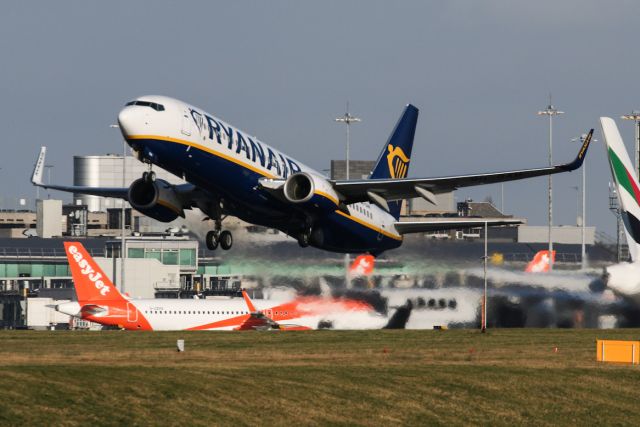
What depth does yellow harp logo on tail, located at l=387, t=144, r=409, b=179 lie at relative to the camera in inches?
3206

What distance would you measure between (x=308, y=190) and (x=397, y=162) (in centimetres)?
2143

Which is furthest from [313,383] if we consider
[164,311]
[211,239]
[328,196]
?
[164,311]

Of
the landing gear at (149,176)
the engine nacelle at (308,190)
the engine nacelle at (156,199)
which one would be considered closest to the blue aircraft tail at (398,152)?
the engine nacelle at (308,190)

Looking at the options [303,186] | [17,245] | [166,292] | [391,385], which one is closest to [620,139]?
[303,186]

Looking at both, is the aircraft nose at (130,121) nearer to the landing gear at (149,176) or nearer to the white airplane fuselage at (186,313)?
the landing gear at (149,176)

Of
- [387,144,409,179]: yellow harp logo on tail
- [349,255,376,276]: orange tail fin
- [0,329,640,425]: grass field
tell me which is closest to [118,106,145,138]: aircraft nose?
[0,329,640,425]: grass field

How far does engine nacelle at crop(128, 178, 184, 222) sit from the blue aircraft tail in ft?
56.6

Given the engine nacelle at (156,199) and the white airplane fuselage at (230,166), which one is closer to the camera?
the white airplane fuselage at (230,166)

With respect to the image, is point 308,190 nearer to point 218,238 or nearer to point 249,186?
point 249,186

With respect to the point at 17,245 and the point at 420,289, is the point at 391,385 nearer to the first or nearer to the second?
the point at 420,289

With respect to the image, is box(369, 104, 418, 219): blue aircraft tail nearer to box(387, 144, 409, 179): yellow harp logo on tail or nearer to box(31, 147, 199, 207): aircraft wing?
box(387, 144, 409, 179): yellow harp logo on tail

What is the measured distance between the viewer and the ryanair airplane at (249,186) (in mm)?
56312

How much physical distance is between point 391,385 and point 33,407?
1569 centimetres

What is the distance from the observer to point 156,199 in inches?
2530
